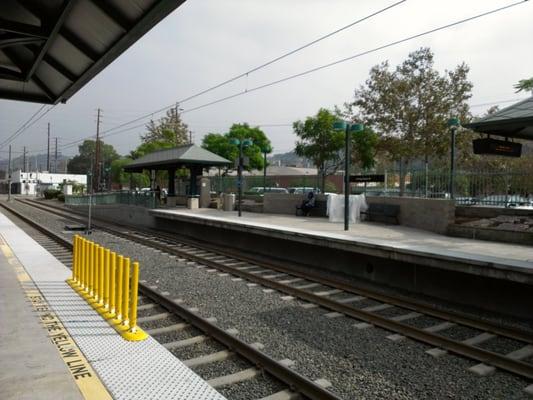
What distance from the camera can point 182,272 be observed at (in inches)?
449

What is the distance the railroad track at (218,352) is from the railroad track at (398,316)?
2.09 m

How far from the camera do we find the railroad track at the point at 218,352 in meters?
4.71

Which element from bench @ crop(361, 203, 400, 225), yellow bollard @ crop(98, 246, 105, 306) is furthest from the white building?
yellow bollard @ crop(98, 246, 105, 306)

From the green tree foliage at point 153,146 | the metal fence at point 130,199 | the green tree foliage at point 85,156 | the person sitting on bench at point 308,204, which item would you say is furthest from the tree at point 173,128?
the green tree foliage at point 85,156

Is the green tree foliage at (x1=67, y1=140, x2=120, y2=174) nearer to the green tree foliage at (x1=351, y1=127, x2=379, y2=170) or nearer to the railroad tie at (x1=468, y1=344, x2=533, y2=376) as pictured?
the green tree foliage at (x1=351, y1=127, x2=379, y2=170)

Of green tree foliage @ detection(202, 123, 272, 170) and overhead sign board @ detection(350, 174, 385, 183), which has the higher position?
green tree foliage @ detection(202, 123, 272, 170)

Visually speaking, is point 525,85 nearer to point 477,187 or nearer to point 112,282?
point 477,187

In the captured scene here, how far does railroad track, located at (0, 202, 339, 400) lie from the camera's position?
471 cm

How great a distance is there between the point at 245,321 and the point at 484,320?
13.1ft

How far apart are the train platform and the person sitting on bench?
14420 millimetres

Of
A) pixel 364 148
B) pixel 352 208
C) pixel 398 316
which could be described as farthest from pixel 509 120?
pixel 364 148

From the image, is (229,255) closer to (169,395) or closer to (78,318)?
(78,318)

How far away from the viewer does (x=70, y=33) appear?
740 cm

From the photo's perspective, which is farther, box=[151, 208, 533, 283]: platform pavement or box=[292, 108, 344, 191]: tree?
box=[292, 108, 344, 191]: tree
